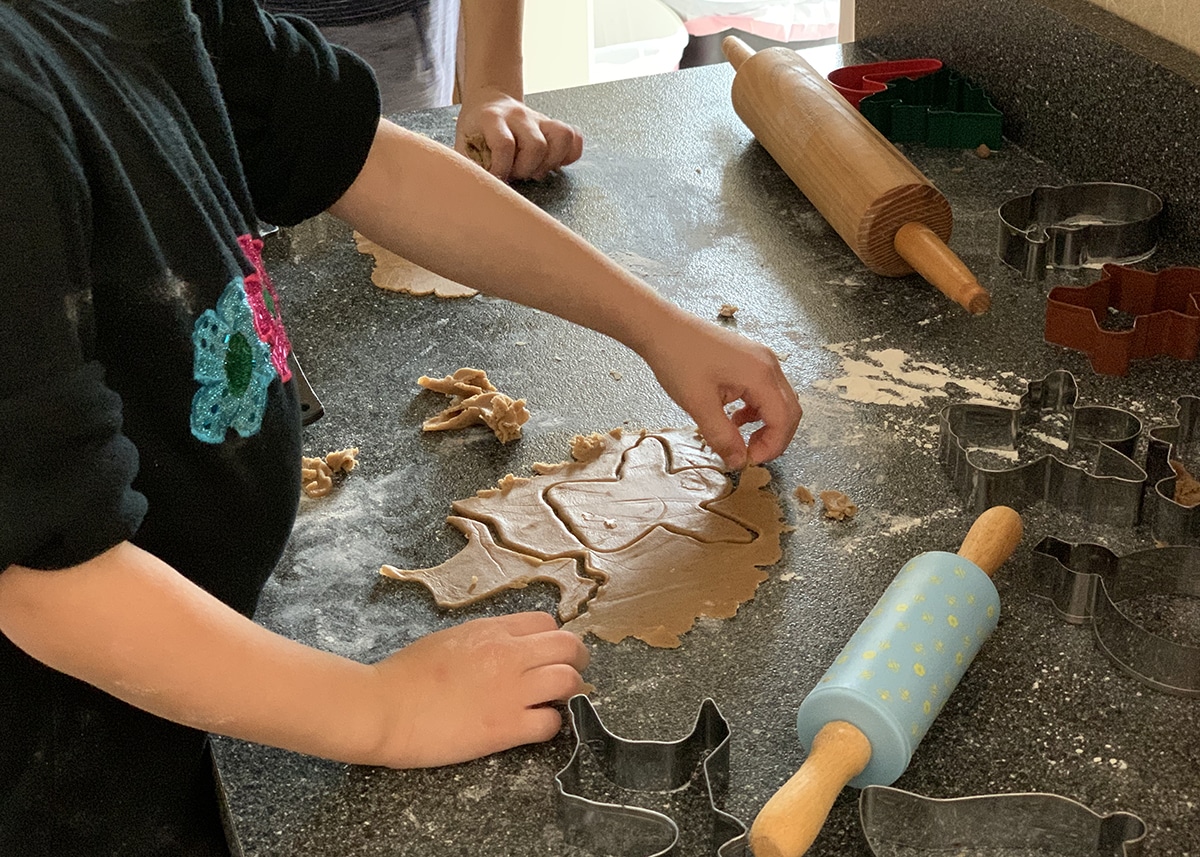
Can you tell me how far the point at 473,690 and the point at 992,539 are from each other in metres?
0.32

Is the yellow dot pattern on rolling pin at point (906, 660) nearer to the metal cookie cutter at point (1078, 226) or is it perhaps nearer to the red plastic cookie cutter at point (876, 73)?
the metal cookie cutter at point (1078, 226)

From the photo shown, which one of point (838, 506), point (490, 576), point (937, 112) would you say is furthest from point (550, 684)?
point (937, 112)

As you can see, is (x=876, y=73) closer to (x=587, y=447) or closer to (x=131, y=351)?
(x=587, y=447)

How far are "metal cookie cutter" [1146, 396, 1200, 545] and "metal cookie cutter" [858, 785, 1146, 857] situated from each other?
0.81 feet

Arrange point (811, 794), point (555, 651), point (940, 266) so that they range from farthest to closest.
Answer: point (940, 266)
point (555, 651)
point (811, 794)

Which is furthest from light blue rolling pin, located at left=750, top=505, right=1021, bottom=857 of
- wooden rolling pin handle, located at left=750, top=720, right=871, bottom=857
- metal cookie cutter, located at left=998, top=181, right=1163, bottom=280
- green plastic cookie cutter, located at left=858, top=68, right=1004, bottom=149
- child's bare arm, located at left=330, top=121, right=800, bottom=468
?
green plastic cookie cutter, located at left=858, top=68, right=1004, bottom=149

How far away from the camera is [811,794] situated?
57cm

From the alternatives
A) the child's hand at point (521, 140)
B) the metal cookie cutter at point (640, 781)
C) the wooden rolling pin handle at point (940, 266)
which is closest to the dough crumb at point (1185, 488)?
the wooden rolling pin handle at point (940, 266)

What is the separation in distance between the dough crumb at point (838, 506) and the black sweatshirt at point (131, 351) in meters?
0.35

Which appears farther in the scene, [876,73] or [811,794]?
[876,73]

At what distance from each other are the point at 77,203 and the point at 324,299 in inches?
20.8

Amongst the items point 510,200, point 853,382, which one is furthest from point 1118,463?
point 510,200

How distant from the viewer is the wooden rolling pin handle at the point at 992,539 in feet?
2.37

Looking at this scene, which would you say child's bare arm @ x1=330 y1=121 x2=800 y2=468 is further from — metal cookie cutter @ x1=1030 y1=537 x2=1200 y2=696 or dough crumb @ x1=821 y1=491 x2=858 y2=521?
metal cookie cutter @ x1=1030 y1=537 x2=1200 y2=696
